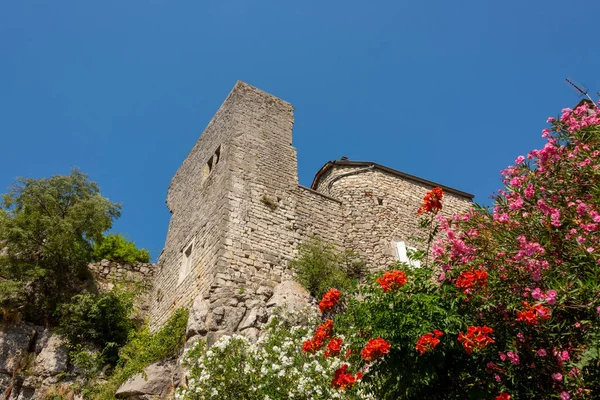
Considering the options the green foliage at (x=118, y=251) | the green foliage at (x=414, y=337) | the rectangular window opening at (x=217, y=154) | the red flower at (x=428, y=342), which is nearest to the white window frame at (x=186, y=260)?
the rectangular window opening at (x=217, y=154)

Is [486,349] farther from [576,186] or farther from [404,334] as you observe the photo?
[576,186]

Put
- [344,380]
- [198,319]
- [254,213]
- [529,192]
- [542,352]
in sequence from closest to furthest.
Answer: [542,352], [344,380], [529,192], [198,319], [254,213]

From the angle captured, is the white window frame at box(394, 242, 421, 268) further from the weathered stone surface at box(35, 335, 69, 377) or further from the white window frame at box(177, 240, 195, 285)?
the weathered stone surface at box(35, 335, 69, 377)

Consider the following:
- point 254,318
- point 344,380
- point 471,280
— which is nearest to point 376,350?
point 344,380

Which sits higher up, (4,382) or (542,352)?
(542,352)

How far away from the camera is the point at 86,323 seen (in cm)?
1169

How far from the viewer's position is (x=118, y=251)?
1535cm

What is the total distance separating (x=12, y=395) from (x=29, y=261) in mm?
3331

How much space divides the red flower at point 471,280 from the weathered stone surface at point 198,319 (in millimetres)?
5407

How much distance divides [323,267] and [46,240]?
7204 millimetres

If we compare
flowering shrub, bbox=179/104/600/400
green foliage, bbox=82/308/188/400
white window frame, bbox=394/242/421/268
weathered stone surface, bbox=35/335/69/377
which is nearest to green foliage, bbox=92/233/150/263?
weathered stone surface, bbox=35/335/69/377

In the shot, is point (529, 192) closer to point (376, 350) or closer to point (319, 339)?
point (376, 350)

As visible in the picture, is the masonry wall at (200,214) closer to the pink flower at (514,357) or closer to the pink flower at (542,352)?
the pink flower at (514,357)

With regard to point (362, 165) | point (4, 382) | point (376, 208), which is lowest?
point (4, 382)
